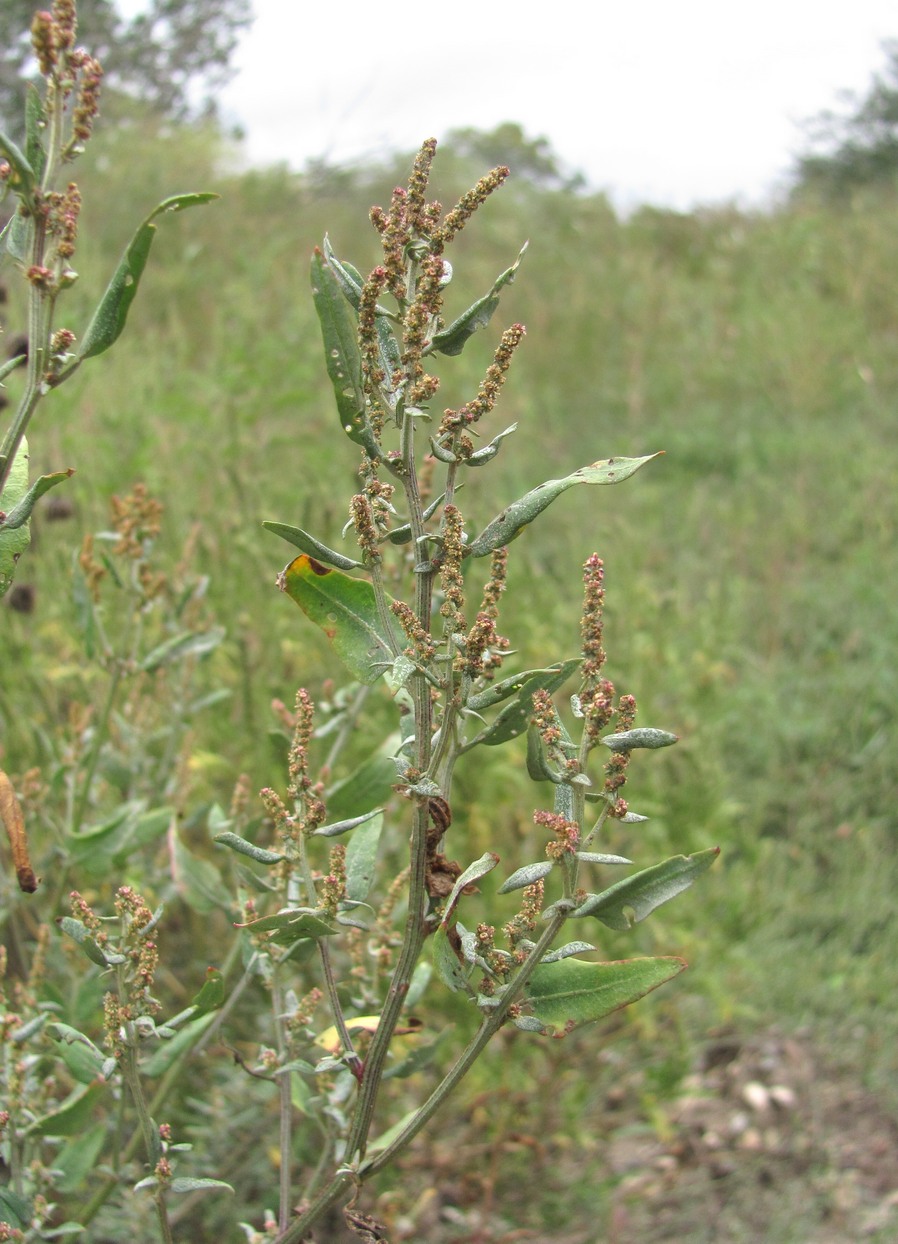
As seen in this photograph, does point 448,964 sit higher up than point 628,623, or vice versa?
point 628,623

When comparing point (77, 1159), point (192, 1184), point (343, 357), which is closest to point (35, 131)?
point (343, 357)

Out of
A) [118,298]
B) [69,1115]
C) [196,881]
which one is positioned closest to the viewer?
[118,298]

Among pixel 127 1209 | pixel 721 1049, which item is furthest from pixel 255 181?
pixel 127 1209

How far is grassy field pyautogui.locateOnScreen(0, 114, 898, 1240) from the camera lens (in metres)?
2.24

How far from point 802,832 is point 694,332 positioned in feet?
19.6

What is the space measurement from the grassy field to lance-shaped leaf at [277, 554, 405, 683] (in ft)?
1.30

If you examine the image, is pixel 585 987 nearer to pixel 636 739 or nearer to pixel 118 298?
pixel 636 739

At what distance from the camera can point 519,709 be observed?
776mm

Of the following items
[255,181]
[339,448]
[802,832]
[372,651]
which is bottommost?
[802,832]

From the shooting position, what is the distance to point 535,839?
2494mm

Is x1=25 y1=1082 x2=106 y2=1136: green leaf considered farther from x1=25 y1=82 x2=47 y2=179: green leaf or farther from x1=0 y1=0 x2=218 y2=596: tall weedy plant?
x1=25 y1=82 x2=47 y2=179: green leaf

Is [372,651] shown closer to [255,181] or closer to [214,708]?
[214,708]

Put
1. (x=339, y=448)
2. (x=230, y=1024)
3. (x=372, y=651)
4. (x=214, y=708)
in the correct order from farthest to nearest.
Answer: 1. (x=339, y=448)
2. (x=214, y=708)
3. (x=230, y=1024)
4. (x=372, y=651)

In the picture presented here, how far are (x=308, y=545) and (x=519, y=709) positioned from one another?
0.18 meters
